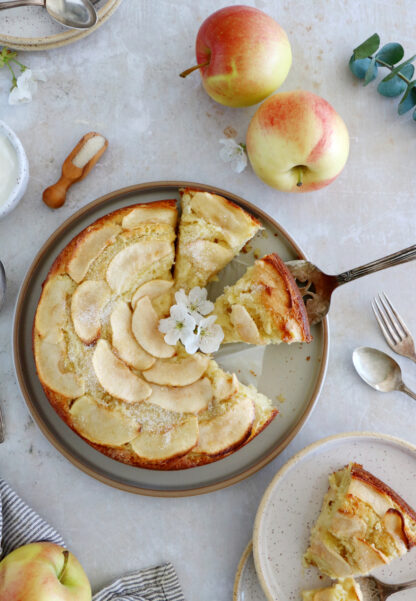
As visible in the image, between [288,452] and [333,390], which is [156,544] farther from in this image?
[333,390]

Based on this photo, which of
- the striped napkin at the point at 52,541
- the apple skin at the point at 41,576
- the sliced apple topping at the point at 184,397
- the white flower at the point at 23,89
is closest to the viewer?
the apple skin at the point at 41,576

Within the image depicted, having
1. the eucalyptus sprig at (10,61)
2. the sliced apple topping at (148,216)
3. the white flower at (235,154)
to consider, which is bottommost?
the sliced apple topping at (148,216)

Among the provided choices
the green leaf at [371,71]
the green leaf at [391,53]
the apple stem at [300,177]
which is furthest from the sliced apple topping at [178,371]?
the green leaf at [391,53]

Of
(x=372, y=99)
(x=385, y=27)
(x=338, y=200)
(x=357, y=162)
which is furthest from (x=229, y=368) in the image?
(x=385, y=27)

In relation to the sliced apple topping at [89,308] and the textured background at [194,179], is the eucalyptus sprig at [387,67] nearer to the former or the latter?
the textured background at [194,179]

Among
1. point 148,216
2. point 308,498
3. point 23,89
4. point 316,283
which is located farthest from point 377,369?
point 23,89
